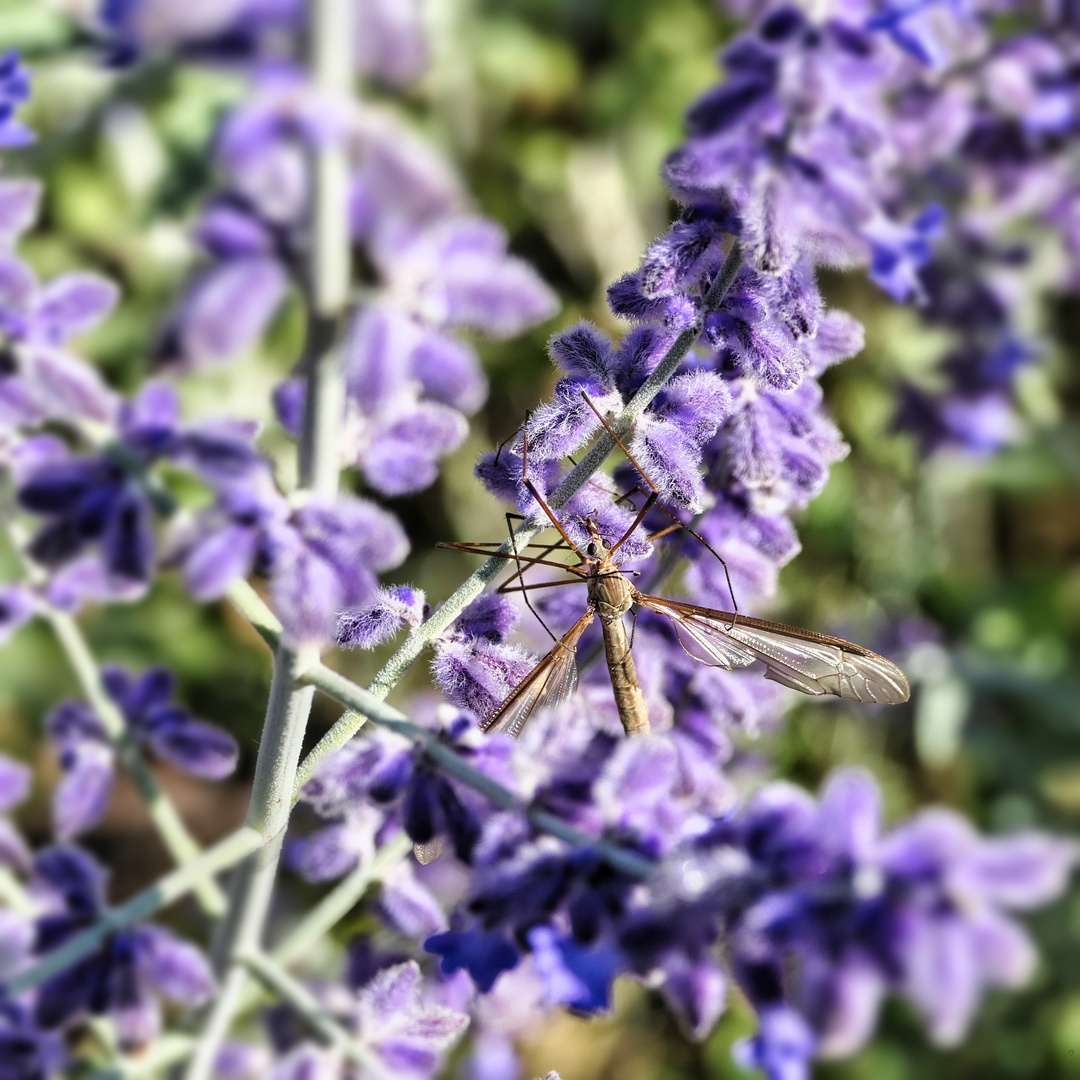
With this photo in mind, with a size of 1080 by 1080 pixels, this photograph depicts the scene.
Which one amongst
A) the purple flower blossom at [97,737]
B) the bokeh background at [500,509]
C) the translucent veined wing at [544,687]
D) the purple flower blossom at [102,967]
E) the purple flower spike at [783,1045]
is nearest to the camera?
the purple flower spike at [783,1045]

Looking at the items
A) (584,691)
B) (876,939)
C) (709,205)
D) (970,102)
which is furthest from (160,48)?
(970,102)

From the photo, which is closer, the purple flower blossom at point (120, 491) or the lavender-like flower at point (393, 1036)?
the purple flower blossom at point (120, 491)

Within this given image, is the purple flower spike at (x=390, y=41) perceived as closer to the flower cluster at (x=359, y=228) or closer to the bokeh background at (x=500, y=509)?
the flower cluster at (x=359, y=228)

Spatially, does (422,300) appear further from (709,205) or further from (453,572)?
(453,572)

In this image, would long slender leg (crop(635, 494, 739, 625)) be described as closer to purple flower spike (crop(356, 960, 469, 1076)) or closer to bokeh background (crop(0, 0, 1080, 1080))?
purple flower spike (crop(356, 960, 469, 1076))

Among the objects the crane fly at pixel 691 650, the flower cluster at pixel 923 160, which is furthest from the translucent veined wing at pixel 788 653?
the flower cluster at pixel 923 160

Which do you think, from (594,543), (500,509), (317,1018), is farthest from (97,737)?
(500,509)

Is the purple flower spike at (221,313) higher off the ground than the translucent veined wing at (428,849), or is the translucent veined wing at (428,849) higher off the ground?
the purple flower spike at (221,313)
